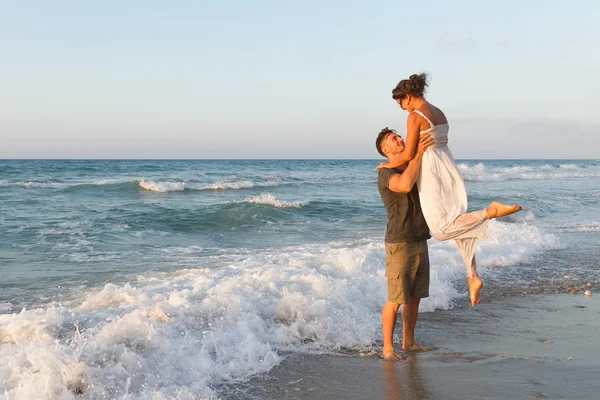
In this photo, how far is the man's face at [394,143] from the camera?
4.48 metres

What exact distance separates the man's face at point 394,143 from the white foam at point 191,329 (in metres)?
1.70

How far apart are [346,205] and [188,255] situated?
10200 millimetres

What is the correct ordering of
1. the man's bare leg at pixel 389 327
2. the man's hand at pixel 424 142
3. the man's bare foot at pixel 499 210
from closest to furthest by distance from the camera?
the man's bare foot at pixel 499 210 → the man's hand at pixel 424 142 → the man's bare leg at pixel 389 327

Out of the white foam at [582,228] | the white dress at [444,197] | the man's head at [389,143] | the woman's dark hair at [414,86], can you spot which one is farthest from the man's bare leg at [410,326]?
the white foam at [582,228]

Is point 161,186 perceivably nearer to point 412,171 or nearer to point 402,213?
point 402,213

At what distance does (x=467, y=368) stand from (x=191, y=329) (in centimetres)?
228

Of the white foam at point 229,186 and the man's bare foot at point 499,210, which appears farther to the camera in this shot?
the white foam at point 229,186

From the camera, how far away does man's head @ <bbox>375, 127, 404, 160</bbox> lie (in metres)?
4.48

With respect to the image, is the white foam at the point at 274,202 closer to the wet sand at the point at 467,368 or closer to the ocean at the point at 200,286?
the ocean at the point at 200,286

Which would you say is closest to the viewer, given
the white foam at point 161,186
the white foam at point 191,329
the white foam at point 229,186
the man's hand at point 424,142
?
the white foam at point 191,329

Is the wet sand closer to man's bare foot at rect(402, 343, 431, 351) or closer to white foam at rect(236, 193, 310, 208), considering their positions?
man's bare foot at rect(402, 343, 431, 351)

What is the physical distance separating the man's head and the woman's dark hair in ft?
1.29

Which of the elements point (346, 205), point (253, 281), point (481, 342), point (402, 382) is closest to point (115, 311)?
point (253, 281)

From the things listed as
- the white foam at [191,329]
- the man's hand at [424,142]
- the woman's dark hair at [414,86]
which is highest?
the woman's dark hair at [414,86]
